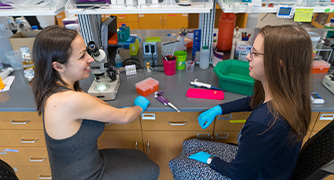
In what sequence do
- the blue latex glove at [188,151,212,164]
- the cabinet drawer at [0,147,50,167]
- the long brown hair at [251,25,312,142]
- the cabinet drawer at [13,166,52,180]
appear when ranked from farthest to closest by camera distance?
the cabinet drawer at [13,166,52,180] → the cabinet drawer at [0,147,50,167] → the blue latex glove at [188,151,212,164] → the long brown hair at [251,25,312,142]

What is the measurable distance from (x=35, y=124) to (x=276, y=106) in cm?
152

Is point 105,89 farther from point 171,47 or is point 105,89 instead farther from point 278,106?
point 278,106

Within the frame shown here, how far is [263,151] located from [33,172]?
1789 mm

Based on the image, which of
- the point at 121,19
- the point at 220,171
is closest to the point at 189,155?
the point at 220,171

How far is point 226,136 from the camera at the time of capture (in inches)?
62.5

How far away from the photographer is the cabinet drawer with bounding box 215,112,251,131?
1.47 m

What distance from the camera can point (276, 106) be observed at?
3.17ft

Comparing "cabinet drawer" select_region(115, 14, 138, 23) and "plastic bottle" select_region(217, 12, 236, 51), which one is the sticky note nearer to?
"plastic bottle" select_region(217, 12, 236, 51)

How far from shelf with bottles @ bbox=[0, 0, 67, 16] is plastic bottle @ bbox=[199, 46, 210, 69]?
1.09 m

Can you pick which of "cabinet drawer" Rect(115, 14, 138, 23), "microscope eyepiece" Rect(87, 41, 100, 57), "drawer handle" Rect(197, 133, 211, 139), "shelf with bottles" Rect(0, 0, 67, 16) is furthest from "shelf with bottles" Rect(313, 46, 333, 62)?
"cabinet drawer" Rect(115, 14, 138, 23)

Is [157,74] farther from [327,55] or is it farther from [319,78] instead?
[327,55]

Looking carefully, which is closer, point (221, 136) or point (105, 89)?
point (105, 89)

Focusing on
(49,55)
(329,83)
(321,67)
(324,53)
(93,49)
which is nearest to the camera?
(49,55)

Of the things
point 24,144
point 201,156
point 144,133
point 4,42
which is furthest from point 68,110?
point 4,42
